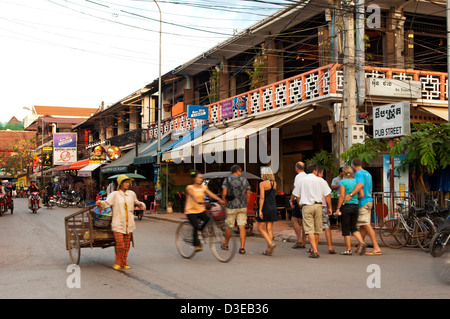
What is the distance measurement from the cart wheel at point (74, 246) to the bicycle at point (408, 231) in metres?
6.84

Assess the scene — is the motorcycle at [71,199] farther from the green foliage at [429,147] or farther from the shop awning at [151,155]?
the green foliage at [429,147]

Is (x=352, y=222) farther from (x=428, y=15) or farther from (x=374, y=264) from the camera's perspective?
(x=428, y=15)

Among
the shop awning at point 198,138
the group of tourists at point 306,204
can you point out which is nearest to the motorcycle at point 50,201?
the shop awning at point 198,138

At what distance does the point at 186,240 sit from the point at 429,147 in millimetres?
6386

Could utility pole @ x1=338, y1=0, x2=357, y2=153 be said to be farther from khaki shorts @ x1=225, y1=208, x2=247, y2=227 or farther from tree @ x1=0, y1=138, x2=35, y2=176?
tree @ x1=0, y1=138, x2=35, y2=176

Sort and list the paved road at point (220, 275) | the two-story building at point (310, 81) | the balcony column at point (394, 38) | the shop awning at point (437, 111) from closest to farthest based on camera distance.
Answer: the paved road at point (220, 275)
the two-story building at point (310, 81)
the shop awning at point (437, 111)
the balcony column at point (394, 38)

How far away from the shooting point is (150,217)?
21844 millimetres

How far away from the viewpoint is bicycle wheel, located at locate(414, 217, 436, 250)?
9.91 meters

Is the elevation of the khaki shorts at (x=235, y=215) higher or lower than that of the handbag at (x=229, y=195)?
lower

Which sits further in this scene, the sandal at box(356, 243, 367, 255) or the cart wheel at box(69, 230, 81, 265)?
the sandal at box(356, 243, 367, 255)

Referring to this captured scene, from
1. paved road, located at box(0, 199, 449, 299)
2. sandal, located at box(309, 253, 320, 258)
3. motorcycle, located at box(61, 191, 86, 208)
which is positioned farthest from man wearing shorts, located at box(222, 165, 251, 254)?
motorcycle, located at box(61, 191, 86, 208)

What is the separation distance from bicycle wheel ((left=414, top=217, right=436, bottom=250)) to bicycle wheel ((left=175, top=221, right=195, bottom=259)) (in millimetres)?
5048

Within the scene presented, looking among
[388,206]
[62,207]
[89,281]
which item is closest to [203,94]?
[62,207]

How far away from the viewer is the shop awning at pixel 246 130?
16547mm
